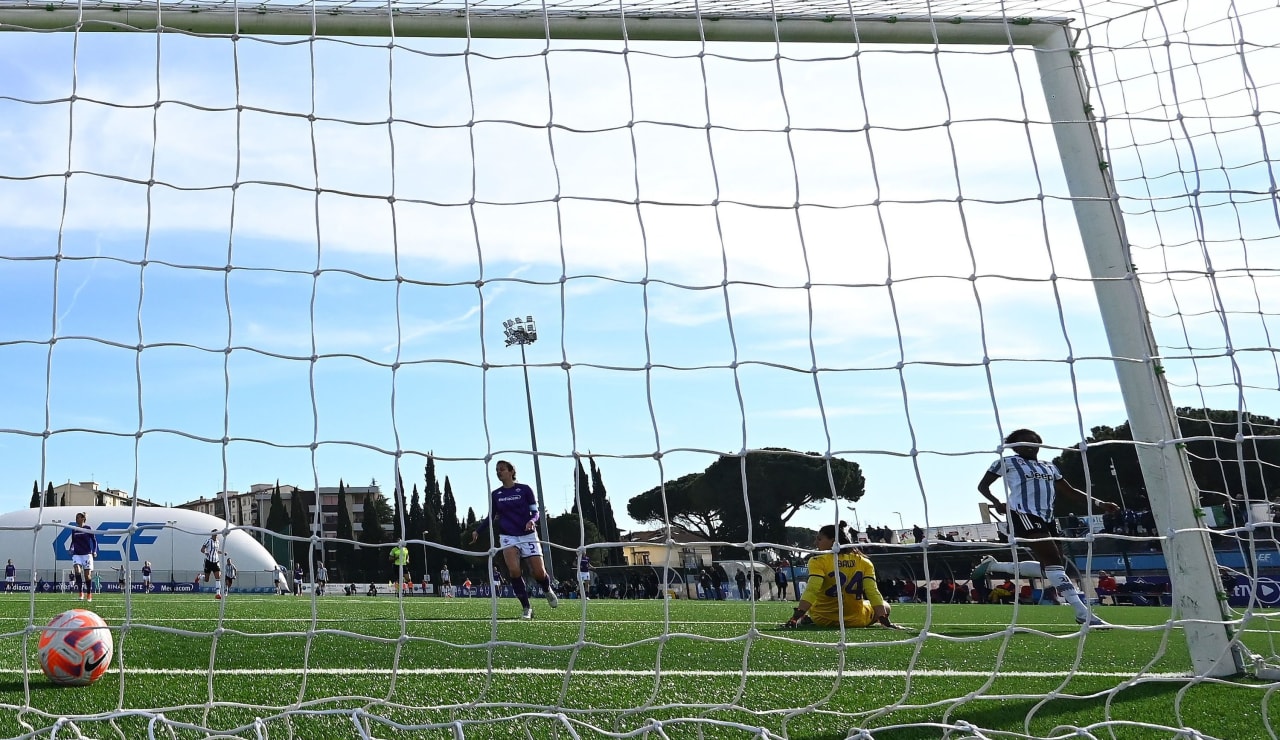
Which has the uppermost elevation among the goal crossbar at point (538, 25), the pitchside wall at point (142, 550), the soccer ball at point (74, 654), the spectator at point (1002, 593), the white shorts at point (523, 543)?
the pitchside wall at point (142, 550)

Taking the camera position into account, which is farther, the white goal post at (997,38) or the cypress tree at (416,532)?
the cypress tree at (416,532)

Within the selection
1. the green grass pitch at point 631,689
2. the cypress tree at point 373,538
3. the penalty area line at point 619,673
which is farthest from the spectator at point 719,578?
the penalty area line at point 619,673

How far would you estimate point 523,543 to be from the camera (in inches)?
346

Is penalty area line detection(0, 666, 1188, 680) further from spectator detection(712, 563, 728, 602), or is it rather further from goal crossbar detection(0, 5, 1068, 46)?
spectator detection(712, 563, 728, 602)

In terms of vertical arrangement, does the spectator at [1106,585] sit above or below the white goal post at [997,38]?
below

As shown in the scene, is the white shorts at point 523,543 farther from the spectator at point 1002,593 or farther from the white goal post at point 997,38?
the spectator at point 1002,593

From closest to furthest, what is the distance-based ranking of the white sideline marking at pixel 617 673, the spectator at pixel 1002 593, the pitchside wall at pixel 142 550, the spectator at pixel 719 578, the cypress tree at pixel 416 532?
the white sideline marking at pixel 617 673 → the spectator at pixel 1002 593 → the spectator at pixel 719 578 → the pitchside wall at pixel 142 550 → the cypress tree at pixel 416 532

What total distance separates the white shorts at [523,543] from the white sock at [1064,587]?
13.5ft

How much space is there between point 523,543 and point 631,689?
191 inches

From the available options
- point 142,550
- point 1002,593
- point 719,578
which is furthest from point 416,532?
point 1002,593

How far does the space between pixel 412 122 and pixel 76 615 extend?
8.31ft

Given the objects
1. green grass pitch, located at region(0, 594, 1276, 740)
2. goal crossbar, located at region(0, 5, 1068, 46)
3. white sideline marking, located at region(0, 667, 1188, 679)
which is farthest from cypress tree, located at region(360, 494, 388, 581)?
goal crossbar, located at region(0, 5, 1068, 46)

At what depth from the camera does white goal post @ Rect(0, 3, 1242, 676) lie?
420cm

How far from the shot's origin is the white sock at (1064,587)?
5605 millimetres
